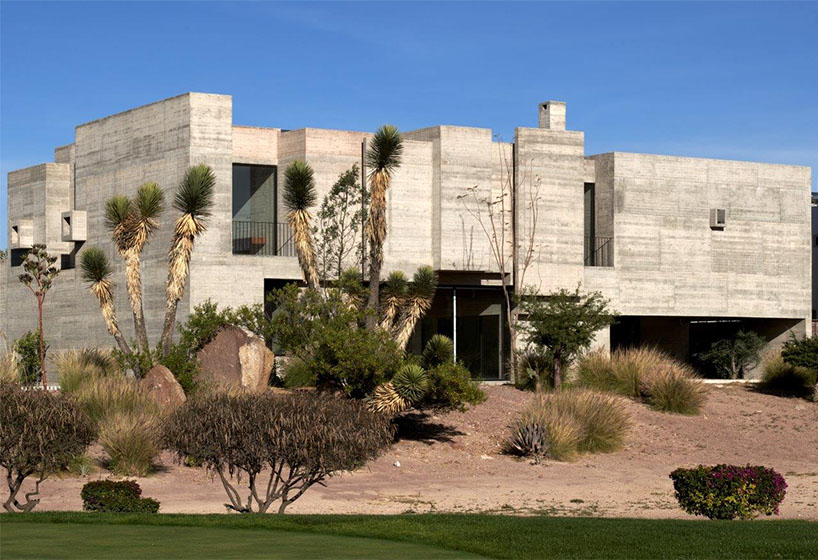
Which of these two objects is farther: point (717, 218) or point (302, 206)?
point (717, 218)

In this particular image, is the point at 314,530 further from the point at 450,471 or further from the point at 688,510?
the point at 450,471

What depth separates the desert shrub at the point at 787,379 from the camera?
41.1 m

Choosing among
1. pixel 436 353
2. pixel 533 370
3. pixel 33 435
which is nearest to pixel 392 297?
pixel 436 353

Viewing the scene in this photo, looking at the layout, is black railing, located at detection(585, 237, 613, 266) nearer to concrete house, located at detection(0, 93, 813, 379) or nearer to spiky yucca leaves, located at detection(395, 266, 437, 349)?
concrete house, located at detection(0, 93, 813, 379)

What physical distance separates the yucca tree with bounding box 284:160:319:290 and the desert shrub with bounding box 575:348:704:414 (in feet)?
33.0

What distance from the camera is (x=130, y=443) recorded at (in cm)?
2612

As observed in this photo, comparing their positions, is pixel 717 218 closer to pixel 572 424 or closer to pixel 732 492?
pixel 572 424

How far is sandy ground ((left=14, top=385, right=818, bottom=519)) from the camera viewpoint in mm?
23641

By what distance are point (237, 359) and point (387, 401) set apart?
214 inches

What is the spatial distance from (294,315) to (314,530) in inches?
593

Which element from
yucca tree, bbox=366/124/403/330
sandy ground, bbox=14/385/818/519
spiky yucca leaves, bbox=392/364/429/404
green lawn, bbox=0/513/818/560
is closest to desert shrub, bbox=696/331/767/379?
sandy ground, bbox=14/385/818/519

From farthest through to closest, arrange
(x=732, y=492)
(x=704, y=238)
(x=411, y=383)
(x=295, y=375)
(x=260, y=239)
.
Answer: (x=704, y=238)
(x=260, y=239)
(x=295, y=375)
(x=411, y=383)
(x=732, y=492)

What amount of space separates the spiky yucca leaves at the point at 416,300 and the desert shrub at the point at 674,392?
906 centimetres

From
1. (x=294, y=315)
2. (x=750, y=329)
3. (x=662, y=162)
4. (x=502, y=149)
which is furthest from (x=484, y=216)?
(x=750, y=329)
